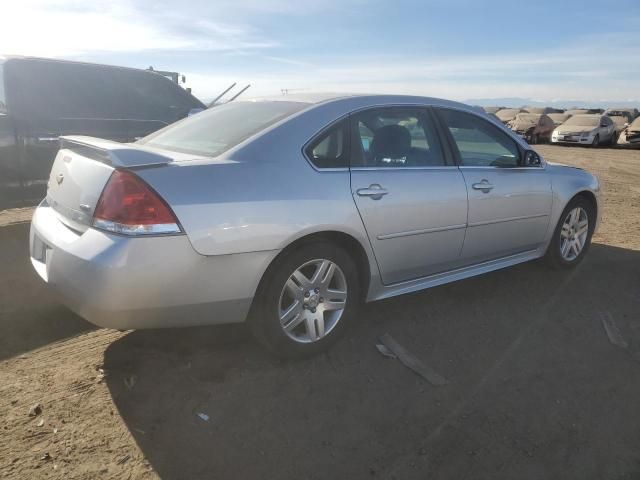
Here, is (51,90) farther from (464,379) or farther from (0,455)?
(464,379)

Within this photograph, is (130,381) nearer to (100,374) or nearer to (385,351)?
(100,374)

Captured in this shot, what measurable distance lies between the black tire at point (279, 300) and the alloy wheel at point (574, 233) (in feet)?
8.64

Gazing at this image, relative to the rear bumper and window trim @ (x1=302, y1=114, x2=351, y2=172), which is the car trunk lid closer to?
the rear bumper

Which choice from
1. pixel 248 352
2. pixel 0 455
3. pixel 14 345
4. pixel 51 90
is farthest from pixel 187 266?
pixel 51 90

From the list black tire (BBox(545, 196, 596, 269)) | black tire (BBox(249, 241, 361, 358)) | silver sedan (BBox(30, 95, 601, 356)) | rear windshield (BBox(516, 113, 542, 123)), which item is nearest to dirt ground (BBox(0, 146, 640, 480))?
black tire (BBox(249, 241, 361, 358))

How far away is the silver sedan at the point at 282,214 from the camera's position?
255cm

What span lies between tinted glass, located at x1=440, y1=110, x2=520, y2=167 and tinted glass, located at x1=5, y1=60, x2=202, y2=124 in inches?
140

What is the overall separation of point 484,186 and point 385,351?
58.5 inches

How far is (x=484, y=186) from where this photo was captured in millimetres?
3947

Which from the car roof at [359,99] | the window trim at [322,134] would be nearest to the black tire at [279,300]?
the window trim at [322,134]

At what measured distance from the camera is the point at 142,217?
2.49 meters

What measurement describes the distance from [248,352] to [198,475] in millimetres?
1067

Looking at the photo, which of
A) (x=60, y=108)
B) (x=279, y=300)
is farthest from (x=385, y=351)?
(x=60, y=108)

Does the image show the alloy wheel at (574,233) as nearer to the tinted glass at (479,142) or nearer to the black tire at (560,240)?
the black tire at (560,240)
